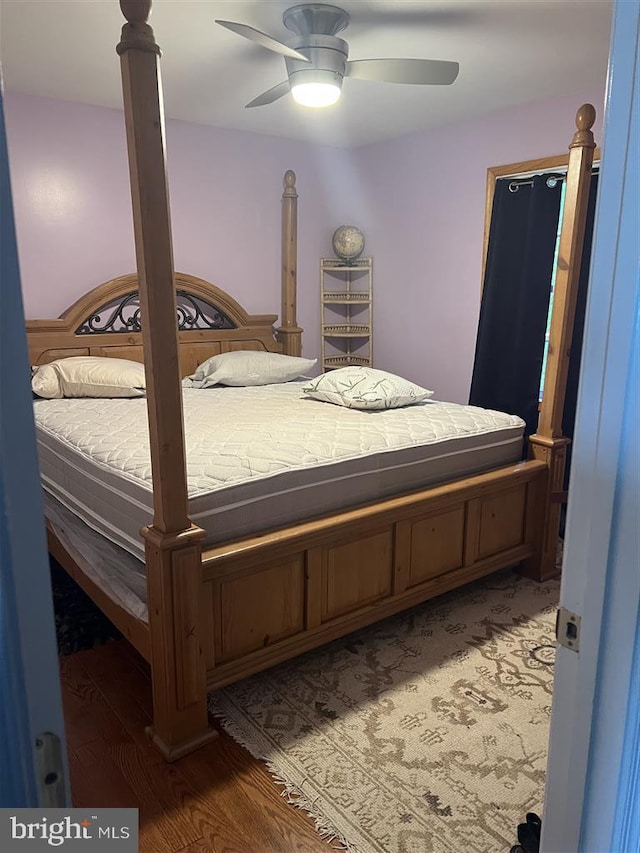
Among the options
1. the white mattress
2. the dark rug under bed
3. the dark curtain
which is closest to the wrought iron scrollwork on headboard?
the white mattress

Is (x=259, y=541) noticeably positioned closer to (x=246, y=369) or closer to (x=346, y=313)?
(x=246, y=369)

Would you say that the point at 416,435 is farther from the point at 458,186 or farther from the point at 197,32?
the point at 458,186

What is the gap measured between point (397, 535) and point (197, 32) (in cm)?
216

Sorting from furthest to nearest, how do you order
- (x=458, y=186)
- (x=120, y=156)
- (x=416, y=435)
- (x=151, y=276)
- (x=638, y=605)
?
(x=458, y=186) < (x=120, y=156) < (x=416, y=435) < (x=151, y=276) < (x=638, y=605)

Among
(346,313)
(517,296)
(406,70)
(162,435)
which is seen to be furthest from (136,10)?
(346,313)

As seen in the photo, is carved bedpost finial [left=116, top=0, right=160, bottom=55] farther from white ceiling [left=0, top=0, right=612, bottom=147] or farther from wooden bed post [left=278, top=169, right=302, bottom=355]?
wooden bed post [left=278, top=169, right=302, bottom=355]

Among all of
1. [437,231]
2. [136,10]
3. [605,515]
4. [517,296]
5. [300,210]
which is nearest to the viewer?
[605,515]

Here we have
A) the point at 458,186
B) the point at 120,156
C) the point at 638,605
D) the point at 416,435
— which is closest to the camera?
the point at 638,605

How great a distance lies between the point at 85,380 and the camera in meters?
3.48

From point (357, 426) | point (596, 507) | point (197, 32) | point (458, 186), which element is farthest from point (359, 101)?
point (596, 507)

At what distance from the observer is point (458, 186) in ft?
13.8

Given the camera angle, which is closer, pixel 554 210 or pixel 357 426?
pixel 357 426

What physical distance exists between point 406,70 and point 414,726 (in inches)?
94.7

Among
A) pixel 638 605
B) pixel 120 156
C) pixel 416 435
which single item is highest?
pixel 120 156
